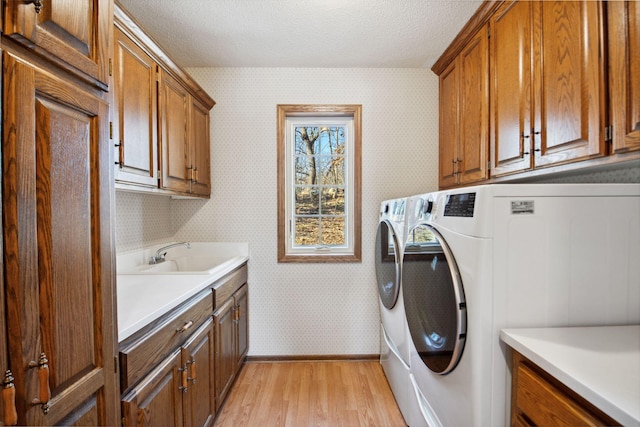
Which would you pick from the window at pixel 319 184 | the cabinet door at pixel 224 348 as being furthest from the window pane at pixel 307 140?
the cabinet door at pixel 224 348

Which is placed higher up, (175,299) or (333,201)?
(333,201)

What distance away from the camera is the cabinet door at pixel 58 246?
21.7 inches

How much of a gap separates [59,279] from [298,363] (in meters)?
2.19

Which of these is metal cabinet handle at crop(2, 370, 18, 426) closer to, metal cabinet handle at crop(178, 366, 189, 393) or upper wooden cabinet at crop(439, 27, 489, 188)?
metal cabinet handle at crop(178, 366, 189, 393)

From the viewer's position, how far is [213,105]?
241 centimetres

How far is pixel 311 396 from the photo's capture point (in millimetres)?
2033

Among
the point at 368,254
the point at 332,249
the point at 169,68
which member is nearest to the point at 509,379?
the point at 368,254

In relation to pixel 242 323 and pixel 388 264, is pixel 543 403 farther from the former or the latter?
pixel 242 323

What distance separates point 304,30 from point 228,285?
1.77m

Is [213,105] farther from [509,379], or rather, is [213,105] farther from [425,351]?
[509,379]

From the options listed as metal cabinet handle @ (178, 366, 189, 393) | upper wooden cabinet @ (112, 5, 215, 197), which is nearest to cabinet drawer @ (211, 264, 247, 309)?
metal cabinet handle @ (178, 366, 189, 393)

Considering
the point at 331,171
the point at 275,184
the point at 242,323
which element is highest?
the point at 331,171

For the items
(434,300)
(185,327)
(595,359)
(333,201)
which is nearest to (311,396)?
(185,327)

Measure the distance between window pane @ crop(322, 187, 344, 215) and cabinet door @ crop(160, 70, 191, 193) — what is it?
114 centimetres
